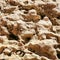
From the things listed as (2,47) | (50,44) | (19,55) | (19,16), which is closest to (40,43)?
(50,44)

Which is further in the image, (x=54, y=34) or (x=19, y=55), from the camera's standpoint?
(x=54, y=34)

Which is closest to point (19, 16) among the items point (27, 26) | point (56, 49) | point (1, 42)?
point (27, 26)

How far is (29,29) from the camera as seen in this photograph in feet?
A: 8.41

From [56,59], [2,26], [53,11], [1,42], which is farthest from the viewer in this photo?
Answer: [53,11]

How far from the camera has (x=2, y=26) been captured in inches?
102

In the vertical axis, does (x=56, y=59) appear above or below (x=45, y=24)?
below

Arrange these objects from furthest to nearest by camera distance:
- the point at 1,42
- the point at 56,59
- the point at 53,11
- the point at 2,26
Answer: the point at 53,11 < the point at 2,26 < the point at 1,42 < the point at 56,59

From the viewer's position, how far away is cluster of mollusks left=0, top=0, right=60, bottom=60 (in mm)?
2289

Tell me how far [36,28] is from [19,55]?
46 centimetres

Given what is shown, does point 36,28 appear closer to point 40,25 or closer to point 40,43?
point 40,25

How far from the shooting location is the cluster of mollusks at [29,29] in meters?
2.29

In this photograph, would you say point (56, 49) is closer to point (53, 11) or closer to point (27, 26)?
point (27, 26)

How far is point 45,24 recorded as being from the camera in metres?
2.64

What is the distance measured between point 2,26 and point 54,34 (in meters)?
0.64
